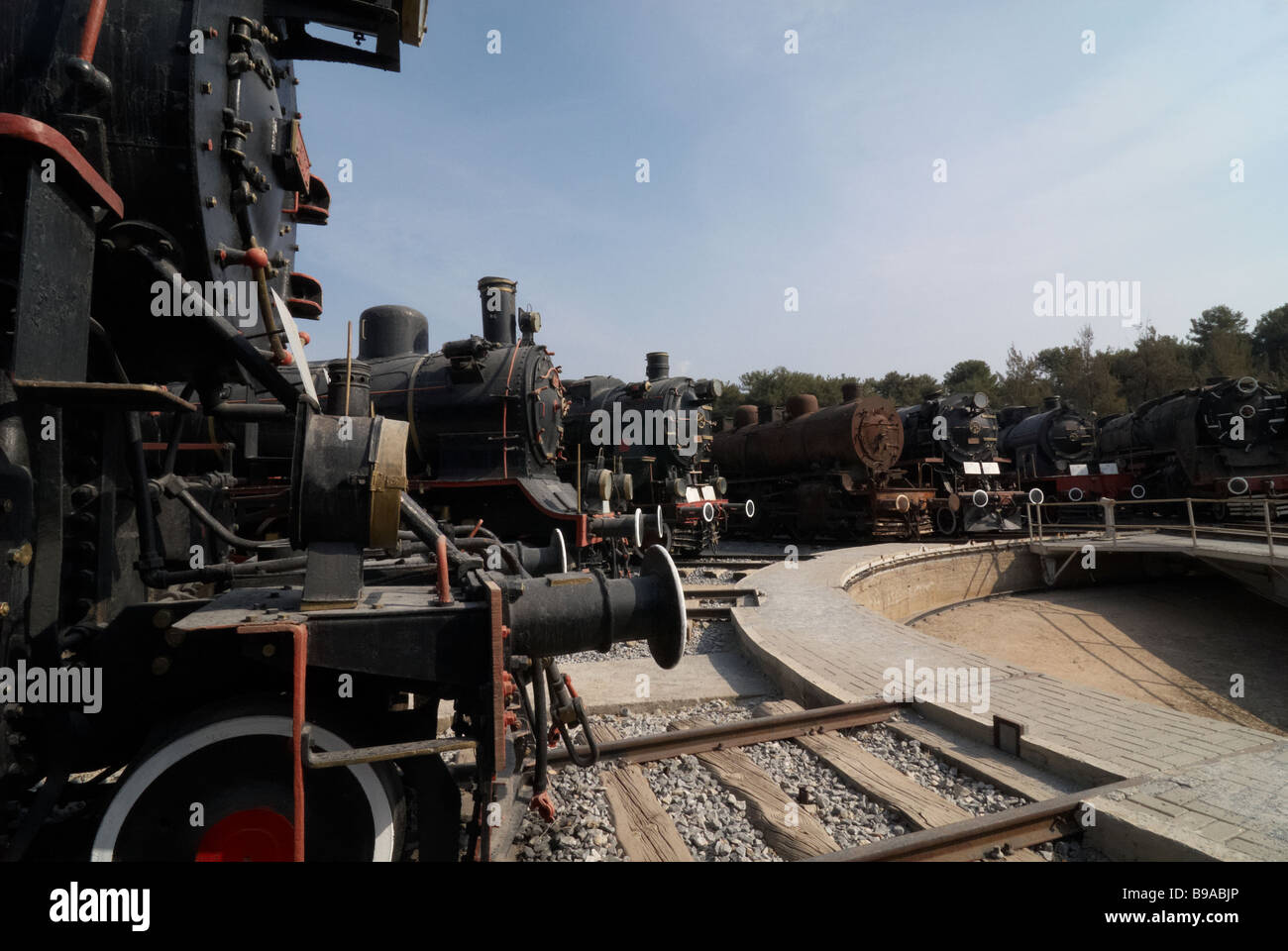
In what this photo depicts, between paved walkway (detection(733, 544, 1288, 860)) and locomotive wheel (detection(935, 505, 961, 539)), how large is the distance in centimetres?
1012

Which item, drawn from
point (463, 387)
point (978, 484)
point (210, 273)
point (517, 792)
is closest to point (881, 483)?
point (978, 484)

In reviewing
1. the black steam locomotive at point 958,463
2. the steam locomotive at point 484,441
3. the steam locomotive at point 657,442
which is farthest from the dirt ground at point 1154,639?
the steam locomotive at point 484,441

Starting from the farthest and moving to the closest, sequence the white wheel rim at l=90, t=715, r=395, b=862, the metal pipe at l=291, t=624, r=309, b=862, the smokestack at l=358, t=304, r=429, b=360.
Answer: the smokestack at l=358, t=304, r=429, b=360
the white wheel rim at l=90, t=715, r=395, b=862
the metal pipe at l=291, t=624, r=309, b=862

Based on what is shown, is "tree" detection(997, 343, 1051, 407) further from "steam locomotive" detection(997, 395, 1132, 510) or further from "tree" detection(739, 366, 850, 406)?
"steam locomotive" detection(997, 395, 1132, 510)

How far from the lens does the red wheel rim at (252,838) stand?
1918 mm

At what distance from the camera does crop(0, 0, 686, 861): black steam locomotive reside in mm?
1871

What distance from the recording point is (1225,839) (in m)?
2.44

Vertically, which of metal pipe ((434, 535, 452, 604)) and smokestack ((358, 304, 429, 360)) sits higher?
smokestack ((358, 304, 429, 360))

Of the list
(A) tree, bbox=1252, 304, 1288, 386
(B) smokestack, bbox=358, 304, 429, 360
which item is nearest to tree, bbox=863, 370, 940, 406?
(A) tree, bbox=1252, 304, 1288, 386

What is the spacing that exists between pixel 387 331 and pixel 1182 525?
1605 centimetres

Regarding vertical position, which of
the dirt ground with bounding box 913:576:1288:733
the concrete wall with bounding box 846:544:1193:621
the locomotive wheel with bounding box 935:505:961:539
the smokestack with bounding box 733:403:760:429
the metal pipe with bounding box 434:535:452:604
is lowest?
the dirt ground with bounding box 913:576:1288:733

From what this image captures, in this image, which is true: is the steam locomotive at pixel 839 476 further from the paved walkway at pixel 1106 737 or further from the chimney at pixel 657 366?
the paved walkway at pixel 1106 737

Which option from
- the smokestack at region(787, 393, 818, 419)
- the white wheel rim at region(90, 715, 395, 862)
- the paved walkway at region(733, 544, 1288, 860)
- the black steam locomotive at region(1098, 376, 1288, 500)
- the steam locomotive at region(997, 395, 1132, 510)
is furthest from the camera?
the steam locomotive at region(997, 395, 1132, 510)
